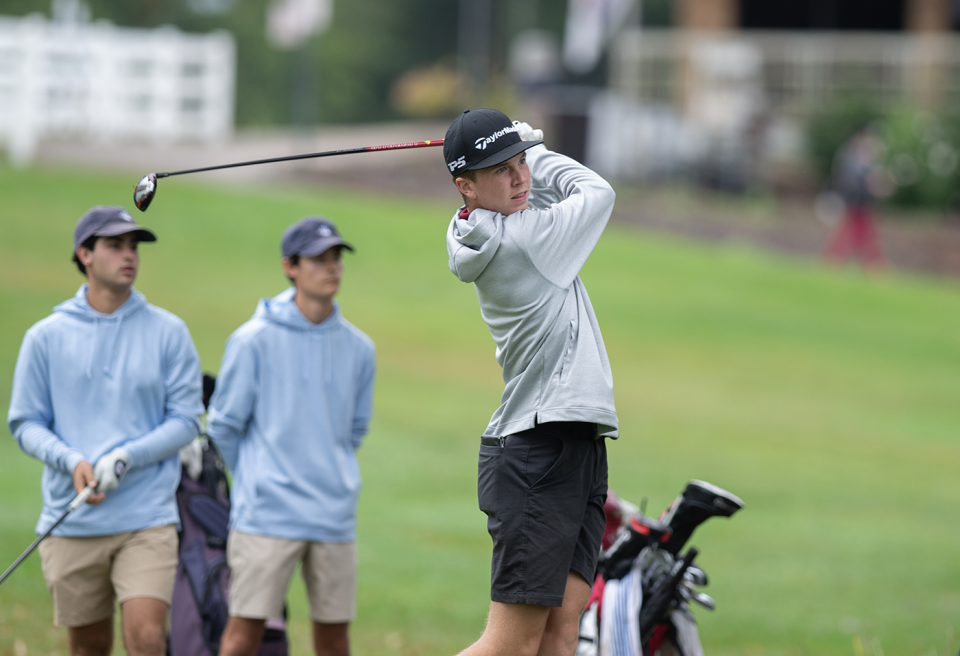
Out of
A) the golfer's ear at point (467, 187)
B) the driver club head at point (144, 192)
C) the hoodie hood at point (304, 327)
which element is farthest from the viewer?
the hoodie hood at point (304, 327)

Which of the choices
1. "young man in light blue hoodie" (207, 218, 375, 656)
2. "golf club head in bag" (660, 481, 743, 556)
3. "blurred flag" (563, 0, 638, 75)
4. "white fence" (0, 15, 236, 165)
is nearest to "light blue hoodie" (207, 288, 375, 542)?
"young man in light blue hoodie" (207, 218, 375, 656)

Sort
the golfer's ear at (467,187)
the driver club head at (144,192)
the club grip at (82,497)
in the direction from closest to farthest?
the golfer's ear at (467,187)
the driver club head at (144,192)
the club grip at (82,497)

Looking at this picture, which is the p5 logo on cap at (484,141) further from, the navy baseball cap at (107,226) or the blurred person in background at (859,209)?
the blurred person in background at (859,209)

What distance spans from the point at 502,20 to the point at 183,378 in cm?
5743

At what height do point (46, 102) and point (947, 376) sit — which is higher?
point (46, 102)

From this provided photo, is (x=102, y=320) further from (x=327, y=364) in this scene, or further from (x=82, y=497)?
(x=327, y=364)

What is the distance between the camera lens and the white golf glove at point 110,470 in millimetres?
4766

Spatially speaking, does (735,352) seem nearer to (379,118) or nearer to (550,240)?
(550,240)

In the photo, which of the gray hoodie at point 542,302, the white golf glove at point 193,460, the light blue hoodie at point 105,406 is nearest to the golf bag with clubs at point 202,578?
the white golf glove at point 193,460

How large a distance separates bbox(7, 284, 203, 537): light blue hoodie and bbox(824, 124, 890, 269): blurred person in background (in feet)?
58.9

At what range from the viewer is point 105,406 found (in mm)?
5023

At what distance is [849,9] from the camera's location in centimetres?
3562

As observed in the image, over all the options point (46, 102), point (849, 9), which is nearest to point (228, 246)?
point (46, 102)

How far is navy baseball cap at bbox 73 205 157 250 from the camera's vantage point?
5.05m
